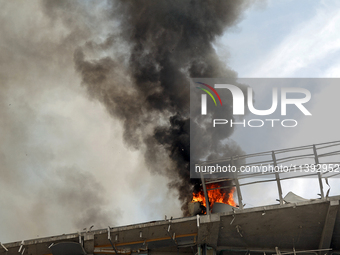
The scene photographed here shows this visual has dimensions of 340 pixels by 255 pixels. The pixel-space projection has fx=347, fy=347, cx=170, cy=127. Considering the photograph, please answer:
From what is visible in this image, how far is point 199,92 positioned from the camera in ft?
129

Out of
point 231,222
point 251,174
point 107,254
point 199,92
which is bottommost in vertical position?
point 107,254

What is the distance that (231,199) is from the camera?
2308 centimetres

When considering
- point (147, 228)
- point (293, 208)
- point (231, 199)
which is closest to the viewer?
point (293, 208)

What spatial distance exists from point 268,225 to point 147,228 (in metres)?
4.71

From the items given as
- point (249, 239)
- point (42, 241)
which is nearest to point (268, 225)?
point (249, 239)

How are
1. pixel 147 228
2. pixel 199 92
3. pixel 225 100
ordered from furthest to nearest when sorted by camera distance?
1. pixel 199 92
2. pixel 225 100
3. pixel 147 228

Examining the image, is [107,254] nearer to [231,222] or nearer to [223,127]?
[231,222]

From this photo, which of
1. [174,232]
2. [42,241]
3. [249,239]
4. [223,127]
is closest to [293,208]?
[249,239]

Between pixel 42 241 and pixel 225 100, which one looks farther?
pixel 225 100

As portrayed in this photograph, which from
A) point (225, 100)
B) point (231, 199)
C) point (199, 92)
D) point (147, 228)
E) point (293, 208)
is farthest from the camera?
point (199, 92)

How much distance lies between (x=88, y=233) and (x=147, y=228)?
2.44m

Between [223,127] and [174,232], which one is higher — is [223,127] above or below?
above

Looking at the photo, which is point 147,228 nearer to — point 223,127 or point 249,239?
point 249,239

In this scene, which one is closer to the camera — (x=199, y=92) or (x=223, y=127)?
(x=223, y=127)
